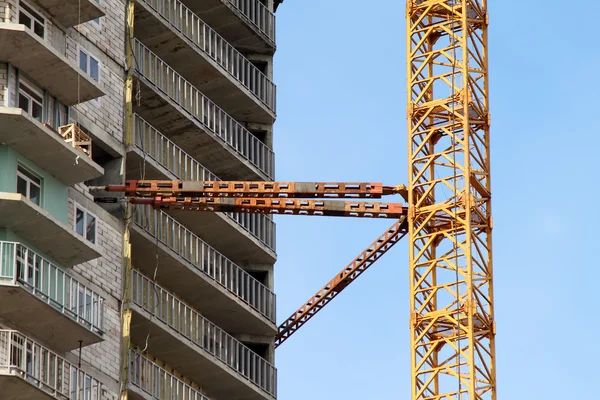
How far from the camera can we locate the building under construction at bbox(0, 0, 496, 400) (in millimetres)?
71062

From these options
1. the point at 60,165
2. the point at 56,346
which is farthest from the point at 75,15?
the point at 56,346

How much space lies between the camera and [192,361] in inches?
3265

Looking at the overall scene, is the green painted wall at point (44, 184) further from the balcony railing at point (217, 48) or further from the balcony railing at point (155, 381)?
the balcony railing at point (217, 48)

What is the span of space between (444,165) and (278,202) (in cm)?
663

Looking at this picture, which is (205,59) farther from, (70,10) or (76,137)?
(76,137)

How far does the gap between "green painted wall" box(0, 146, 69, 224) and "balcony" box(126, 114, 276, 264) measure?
697 centimetres

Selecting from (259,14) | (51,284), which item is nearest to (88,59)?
(51,284)

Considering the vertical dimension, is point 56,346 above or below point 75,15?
below

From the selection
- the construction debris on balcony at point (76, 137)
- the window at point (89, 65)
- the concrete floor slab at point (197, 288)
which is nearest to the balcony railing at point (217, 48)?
the window at point (89, 65)

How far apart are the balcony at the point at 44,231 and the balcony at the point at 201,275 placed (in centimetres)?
722

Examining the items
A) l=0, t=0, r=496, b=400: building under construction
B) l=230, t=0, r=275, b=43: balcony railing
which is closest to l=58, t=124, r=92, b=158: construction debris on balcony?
l=0, t=0, r=496, b=400: building under construction

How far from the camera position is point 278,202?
86.2 meters

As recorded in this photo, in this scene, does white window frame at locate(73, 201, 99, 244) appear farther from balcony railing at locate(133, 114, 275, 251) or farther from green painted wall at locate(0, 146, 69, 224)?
balcony railing at locate(133, 114, 275, 251)

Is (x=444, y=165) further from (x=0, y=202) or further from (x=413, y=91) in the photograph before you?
(x=0, y=202)
